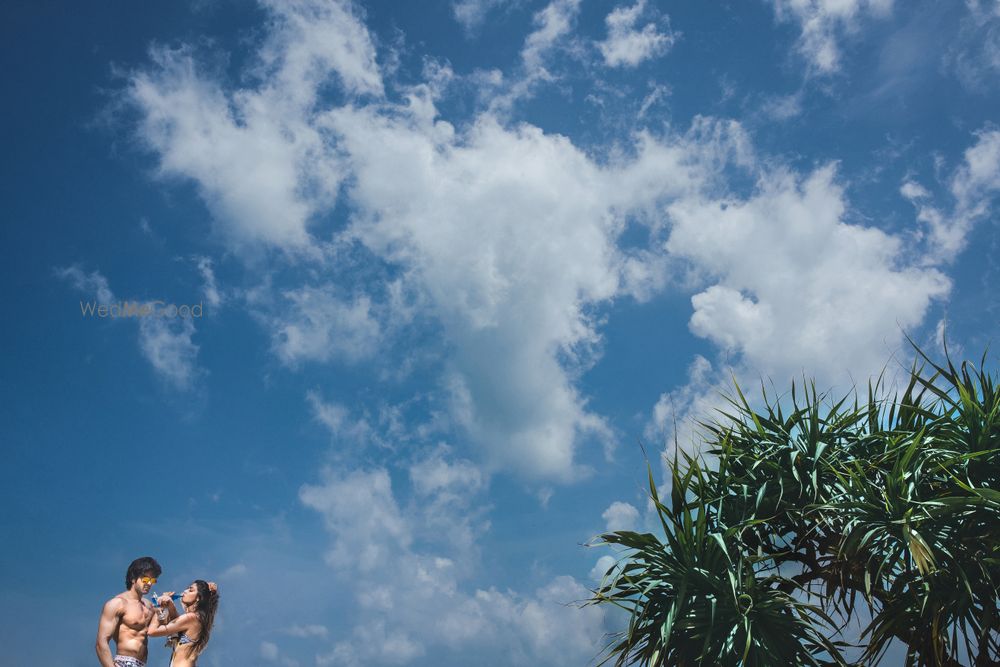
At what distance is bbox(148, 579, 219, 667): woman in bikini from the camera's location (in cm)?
798

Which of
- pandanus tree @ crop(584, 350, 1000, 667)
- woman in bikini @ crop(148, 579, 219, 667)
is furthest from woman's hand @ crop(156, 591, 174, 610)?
pandanus tree @ crop(584, 350, 1000, 667)

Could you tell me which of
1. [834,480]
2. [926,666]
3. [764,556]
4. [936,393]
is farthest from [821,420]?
[926,666]

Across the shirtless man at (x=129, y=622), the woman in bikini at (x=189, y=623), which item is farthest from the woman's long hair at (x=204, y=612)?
the shirtless man at (x=129, y=622)

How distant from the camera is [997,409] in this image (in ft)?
31.1

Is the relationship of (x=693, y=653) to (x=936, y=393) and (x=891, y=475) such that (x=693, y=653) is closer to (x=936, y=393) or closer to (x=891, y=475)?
(x=891, y=475)

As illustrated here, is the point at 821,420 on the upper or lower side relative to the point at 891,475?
upper

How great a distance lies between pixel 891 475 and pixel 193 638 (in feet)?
26.8

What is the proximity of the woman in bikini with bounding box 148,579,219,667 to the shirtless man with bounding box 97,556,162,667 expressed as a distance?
132 mm

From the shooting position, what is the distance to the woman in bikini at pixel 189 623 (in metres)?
7.98

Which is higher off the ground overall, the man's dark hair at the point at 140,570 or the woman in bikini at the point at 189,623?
the man's dark hair at the point at 140,570

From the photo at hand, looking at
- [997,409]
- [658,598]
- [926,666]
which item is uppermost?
[997,409]

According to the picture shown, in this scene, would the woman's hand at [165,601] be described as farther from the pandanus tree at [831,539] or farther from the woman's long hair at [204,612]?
the pandanus tree at [831,539]

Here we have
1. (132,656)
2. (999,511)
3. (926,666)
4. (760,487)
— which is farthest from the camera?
(760,487)

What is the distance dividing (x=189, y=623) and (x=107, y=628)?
2.55 feet
